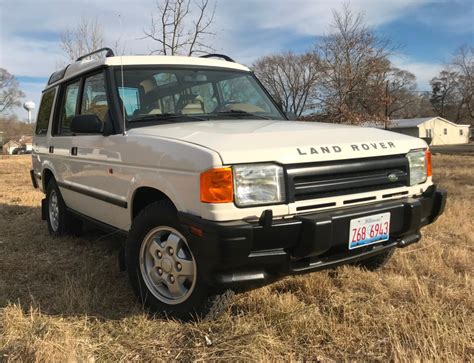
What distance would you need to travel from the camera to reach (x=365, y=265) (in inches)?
164

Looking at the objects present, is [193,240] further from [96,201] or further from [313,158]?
[96,201]

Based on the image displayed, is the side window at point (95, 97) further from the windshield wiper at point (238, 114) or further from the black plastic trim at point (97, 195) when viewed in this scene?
the windshield wiper at point (238, 114)

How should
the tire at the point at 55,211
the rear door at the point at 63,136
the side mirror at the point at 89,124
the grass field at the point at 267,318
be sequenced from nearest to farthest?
the grass field at the point at 267,318
the side mirror at the point at 89,124
the rear door at the point at 63,136
the tire at the point at 55,211

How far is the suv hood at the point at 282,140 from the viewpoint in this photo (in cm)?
272

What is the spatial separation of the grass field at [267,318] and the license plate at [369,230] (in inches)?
20.6

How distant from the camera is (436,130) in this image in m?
66.9

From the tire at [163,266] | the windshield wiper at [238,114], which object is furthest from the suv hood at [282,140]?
the tire at [163,266]

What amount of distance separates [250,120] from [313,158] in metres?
1.23

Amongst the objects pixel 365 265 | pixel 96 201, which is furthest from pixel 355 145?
pixel 96 201

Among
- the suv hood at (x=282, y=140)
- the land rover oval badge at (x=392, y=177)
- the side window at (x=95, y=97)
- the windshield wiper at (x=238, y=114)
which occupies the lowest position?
the land rover oval badge at (x=392, y=177)

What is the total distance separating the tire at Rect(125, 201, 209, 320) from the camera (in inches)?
118

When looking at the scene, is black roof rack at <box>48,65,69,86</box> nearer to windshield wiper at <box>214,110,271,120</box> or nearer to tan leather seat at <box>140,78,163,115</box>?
tan leather seat at <box>140,78,163,115</box>

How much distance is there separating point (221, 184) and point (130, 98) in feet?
5.21


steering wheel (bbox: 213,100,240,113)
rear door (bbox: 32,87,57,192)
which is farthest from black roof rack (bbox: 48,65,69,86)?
steering wheel (bbox: 213,100,240,113)
